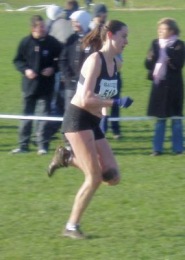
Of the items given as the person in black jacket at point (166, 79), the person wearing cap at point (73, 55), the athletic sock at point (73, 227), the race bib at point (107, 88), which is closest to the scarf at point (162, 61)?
the person in black jacket at point (166, 79)

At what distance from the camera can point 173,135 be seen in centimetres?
1138

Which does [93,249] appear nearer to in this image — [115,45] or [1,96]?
[115,45]

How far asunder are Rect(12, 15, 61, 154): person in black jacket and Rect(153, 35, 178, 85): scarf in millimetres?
1272

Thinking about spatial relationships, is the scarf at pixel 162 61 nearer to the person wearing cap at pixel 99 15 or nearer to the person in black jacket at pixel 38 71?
the person wearing cap at pixel 99 15

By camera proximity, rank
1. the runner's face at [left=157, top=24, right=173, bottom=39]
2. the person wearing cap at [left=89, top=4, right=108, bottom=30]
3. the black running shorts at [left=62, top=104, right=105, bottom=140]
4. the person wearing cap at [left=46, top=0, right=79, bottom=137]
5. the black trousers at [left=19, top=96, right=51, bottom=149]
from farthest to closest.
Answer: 1. the person wearing cap at [left=46, top=0, right=79, bottom=137]
2. the person wearing cap at [left=89, top=4, right=108, bottom=30]
3. the black trousers at [left=19, top=96, right=51, bottom=149]
4. the runner's face at [left=157, top=24, right=173, bottom=39]
5. the black running shorts at [left=62, top=104, right=105, bottom=140]

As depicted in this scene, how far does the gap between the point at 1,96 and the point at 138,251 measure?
9312 mm

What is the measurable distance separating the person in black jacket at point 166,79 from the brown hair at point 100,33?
365cm

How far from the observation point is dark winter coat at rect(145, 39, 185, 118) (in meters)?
11.0

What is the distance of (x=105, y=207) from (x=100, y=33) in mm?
1972

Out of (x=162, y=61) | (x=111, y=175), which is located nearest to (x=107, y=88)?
(x=111, y=175)

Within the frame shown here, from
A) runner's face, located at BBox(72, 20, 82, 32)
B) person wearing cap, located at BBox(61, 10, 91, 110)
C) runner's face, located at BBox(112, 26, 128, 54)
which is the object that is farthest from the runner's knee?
runner's face, located at BBox(72, 20, 82, 32)

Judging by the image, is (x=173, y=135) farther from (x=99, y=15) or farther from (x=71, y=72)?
(x=99, y=15)

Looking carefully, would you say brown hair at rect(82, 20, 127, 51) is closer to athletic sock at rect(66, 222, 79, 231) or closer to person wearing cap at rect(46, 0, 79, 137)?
athletic sock at rect(66, 222, 79, 231)

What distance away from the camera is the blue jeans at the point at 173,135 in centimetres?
1129
